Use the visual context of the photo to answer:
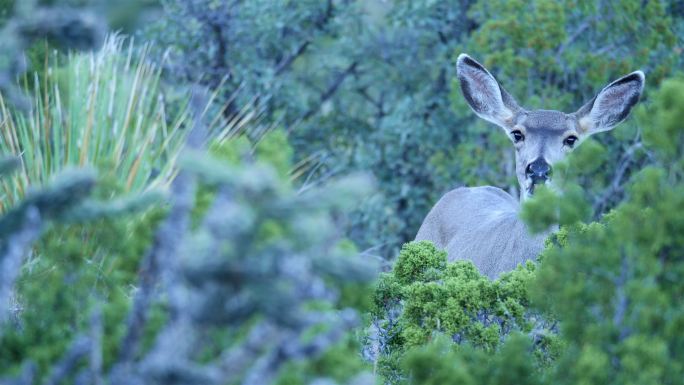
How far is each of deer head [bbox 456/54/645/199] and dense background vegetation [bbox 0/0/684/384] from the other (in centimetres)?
112

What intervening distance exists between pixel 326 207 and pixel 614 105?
5149 mm

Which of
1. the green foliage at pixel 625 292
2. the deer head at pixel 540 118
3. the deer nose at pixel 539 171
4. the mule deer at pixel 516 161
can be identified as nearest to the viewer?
the green foliage at pixel 625 292

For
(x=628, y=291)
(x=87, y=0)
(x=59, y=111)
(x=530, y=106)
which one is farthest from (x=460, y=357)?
(x=530, y=106)

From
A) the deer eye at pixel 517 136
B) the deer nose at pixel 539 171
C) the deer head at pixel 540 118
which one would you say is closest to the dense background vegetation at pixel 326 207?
the deer nose at pixel 539 171

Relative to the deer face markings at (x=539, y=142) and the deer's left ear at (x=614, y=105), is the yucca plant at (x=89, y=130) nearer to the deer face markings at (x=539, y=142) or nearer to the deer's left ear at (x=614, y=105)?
the deer face markings at (x=539, y=142)

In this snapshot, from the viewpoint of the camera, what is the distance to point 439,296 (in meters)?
4.51

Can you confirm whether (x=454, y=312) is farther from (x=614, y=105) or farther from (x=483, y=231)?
(x=614, y=105)

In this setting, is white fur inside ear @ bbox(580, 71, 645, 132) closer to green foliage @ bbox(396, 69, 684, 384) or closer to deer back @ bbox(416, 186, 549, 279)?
deer back @ bbox(416, 186, 549, 279)

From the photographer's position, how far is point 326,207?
7.84ft

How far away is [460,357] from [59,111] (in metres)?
4.10

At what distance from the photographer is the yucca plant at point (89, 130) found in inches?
267

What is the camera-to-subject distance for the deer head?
6.66 metres

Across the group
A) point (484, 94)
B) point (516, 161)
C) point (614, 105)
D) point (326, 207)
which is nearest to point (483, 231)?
point (516, 161)

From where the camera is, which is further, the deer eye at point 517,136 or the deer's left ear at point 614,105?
the deer's left ear at point 614,105
